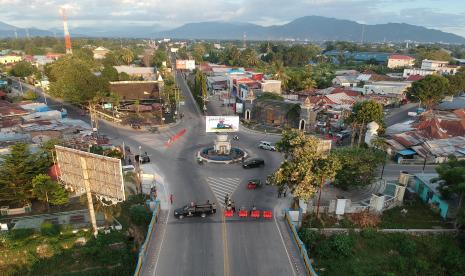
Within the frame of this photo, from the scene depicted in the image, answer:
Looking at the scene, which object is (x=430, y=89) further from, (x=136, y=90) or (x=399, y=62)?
(x=399, y=62)

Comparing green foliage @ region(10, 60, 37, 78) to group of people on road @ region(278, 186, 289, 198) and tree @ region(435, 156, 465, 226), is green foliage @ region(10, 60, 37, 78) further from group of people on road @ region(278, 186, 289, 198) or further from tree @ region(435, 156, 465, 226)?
tree @ region(435, 156, 465, 226)

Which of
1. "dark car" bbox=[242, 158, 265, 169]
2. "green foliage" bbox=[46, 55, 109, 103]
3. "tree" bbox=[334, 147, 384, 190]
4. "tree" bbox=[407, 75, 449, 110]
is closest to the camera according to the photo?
"tree" bbox=[334, 147, 384, 190]

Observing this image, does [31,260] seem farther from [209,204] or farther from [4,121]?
[4,121]

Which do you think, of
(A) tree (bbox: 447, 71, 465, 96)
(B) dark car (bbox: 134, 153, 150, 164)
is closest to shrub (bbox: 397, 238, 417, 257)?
(B) dark car (bbox: 134, 153, 150, 164)

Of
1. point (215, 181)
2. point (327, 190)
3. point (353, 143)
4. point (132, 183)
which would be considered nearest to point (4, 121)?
point (132, 183)

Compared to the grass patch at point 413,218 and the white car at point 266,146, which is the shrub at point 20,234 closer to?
the grass patch at point 413,218

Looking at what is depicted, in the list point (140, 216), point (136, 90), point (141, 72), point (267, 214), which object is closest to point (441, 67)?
point (141, 72)

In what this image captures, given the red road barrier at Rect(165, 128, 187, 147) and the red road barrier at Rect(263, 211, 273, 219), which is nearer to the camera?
the red road barrier at Rect(263, 211, 273, 219)
